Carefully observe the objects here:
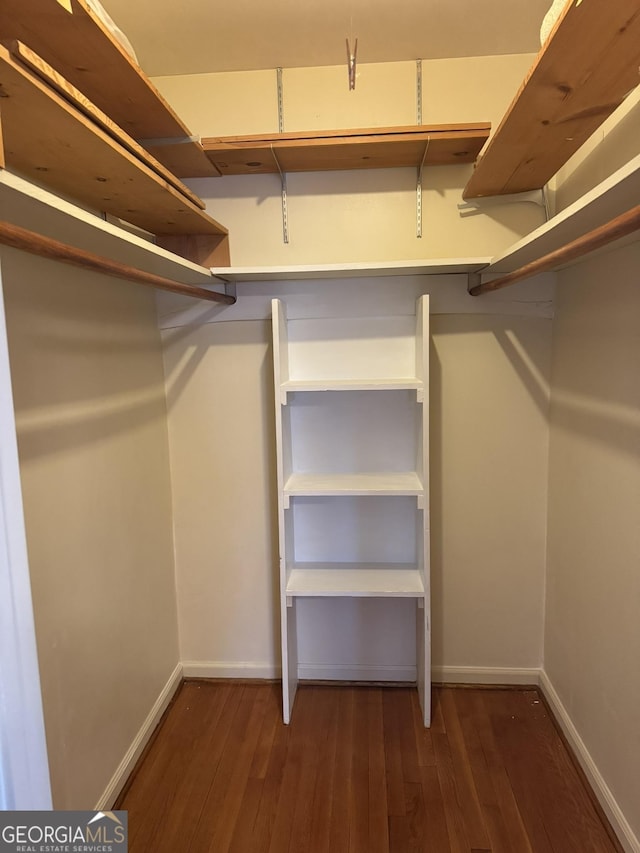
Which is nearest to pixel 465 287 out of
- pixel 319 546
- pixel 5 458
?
pixel 319 546

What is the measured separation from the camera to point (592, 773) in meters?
1.82

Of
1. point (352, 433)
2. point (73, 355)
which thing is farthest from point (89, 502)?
point (352, 433)

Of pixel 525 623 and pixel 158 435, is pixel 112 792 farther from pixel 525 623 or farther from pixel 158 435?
pixel 525 623

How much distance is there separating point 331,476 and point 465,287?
0.95 meters

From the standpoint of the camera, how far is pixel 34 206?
1.08m

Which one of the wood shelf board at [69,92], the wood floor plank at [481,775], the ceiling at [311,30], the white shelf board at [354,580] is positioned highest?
the ceiling at [311,30]

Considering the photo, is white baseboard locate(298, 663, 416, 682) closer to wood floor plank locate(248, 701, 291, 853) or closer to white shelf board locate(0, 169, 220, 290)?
wood floor plank locate(248, 701, 291, 853)

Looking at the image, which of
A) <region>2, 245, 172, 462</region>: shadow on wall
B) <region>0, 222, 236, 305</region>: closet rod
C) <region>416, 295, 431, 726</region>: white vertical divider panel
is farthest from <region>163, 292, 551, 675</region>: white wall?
→ <region>0, 222, 236, 305</region>: closet rod

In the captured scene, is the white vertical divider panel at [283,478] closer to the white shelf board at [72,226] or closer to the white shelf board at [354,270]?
the white shelf board at [354,270]

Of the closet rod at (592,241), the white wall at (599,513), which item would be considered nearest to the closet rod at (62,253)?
the closet rod at (592,241)

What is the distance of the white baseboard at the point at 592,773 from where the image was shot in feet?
5.23

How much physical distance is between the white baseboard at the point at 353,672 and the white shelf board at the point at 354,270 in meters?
1.71

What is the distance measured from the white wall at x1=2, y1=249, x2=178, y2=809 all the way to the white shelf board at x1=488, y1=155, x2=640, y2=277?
1338 millimetres

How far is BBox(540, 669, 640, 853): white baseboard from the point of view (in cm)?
159
